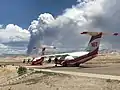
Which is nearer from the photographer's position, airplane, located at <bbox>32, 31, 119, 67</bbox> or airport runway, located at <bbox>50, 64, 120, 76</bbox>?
airport runway, located at <bbox>50, 64, 120, 76</bbox>

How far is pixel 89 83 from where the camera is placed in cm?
3356

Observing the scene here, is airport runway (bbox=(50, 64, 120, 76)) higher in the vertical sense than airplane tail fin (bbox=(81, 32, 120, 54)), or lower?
lower

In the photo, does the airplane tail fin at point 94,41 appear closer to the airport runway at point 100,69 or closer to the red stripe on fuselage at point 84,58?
the red stripe on fuselage at point 84,58

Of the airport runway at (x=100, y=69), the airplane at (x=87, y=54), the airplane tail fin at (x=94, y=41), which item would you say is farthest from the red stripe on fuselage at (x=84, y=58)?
the airport runway at (x=100, y=69)

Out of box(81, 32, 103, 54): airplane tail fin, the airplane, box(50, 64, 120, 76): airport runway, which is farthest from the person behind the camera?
box(81, 32, 103, 54): airplane tail fin

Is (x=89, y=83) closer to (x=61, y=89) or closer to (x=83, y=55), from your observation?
(x=61, y=89)

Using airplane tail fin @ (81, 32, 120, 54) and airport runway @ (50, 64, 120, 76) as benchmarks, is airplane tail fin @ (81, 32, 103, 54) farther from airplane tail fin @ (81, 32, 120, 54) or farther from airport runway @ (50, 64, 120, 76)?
airport runway @ (50, 64, 120, 76)

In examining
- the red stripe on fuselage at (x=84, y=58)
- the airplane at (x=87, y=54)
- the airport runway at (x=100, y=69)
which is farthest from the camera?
the airplane at (x=87, y=54)

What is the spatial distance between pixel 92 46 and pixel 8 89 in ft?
124

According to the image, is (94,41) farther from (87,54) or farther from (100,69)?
(100,69)

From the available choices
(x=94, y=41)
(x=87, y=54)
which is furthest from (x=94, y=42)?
(x=87, y=54)

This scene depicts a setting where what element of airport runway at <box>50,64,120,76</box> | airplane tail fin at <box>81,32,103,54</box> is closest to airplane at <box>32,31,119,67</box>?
airplane tail fin at <box>81,32,103,54</box>

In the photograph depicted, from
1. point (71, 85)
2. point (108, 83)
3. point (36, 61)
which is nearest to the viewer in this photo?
point (108, 83)

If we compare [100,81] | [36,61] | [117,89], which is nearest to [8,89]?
[100,81]
